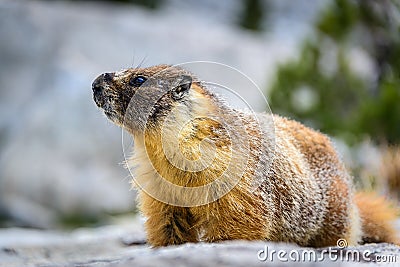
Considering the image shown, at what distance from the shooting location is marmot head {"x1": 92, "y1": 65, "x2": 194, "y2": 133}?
15.8 feet

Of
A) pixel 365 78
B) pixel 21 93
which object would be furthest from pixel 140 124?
pixel 21 93

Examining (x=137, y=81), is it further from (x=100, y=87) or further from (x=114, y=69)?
(x=114, y=69)

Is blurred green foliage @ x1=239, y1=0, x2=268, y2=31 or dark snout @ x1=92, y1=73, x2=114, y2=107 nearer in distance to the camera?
dark snout @ x1=92, y1=73, x2=114, y2=107

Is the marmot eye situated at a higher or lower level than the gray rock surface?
higher

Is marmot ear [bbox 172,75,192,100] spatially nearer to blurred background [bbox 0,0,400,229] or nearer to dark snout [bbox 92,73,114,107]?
dark snout [bbox 92,73,114,107]

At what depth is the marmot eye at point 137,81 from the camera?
4.92 meters

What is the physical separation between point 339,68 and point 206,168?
365 inches

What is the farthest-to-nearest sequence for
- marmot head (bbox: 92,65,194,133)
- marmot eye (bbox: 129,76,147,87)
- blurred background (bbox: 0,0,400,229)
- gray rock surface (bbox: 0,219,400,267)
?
blurred background (bbox: 0,0,400,229) → marmot eye (bbox: 129,76,147,87) → marmot head (bbox: 92,65,194,133) → gray rock surface (bbox: 0,219,400,267)

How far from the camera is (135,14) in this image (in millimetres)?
22828

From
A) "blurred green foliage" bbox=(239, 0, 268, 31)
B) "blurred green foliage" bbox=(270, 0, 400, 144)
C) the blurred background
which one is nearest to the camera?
the blurred background

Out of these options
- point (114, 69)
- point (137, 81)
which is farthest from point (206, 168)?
point (114, 69)

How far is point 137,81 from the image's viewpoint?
4934mm

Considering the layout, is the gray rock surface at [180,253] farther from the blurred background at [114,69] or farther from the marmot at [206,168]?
the blurred background at [114,69]

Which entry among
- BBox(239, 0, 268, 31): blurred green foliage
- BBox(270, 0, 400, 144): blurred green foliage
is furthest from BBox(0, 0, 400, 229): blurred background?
BBox(239, 0, 268, 31): blurred green foliage
